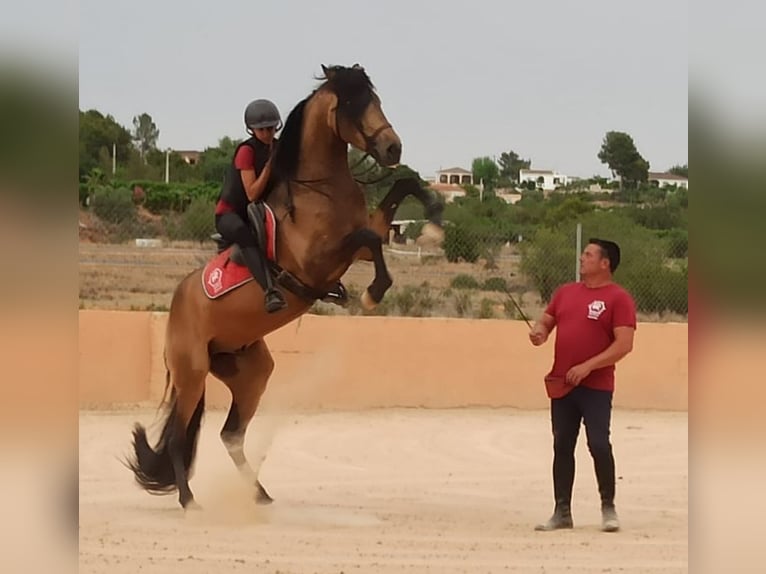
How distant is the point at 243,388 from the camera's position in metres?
8.46

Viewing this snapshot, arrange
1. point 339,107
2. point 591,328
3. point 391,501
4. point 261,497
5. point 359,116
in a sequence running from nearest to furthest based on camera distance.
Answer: point 591,328
point 359,116
point 339,107
point 261,497
point 391,501

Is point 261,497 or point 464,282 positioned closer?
point 261,497

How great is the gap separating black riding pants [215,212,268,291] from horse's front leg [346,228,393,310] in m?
0.59

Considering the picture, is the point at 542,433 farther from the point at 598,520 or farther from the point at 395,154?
the point at 395,154

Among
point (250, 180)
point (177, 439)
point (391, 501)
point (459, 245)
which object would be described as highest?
point (250, 180)

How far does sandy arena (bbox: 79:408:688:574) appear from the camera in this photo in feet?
20.2

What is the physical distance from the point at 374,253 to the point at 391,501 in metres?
2.34

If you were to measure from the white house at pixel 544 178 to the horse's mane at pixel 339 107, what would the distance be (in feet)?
53.2

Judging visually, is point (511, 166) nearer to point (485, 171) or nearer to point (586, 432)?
point (485, 171)

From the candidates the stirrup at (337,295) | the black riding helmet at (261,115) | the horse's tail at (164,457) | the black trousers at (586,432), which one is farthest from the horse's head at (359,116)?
the horse's tail at (164,457)

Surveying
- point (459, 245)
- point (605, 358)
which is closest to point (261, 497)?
point (605, 358)

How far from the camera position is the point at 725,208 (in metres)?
1.74

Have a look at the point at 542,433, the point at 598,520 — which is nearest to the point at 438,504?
the point at 598,520

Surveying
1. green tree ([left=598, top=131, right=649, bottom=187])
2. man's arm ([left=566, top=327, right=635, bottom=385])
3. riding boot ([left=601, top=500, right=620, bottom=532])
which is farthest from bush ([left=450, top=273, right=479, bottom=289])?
man's arm ([left=566, top=327, right=635, bottom=385])
